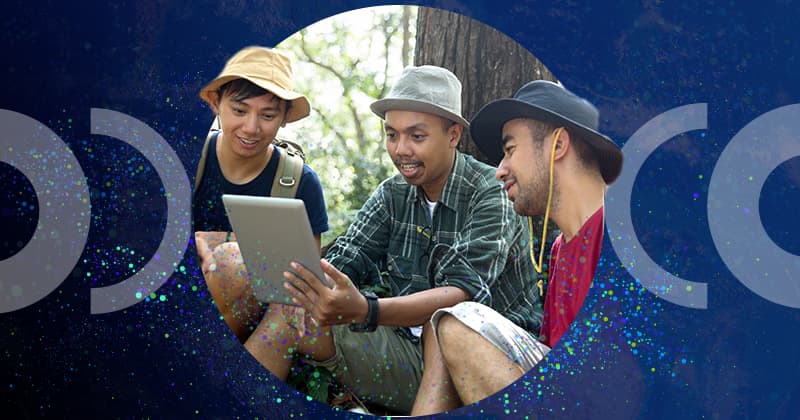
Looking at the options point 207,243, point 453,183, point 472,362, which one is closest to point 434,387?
point 472,362

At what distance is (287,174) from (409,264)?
596mm

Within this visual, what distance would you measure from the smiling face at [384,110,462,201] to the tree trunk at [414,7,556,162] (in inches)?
11.5

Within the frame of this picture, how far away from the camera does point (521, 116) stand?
3369 millimetres

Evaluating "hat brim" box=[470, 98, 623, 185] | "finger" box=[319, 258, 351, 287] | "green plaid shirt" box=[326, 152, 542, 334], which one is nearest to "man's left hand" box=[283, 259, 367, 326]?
"finger" box=[319, 258, 351, 287]

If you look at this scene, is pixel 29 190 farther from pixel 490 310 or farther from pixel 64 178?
pixel 490 310

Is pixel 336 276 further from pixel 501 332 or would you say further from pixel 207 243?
pixel 501 332

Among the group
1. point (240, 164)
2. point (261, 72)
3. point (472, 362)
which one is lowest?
point (472, 362)

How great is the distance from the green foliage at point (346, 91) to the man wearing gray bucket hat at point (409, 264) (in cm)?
14

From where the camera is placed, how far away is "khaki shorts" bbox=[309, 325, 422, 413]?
3.61 meters

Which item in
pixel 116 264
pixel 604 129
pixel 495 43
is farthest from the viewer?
pixel 495 43

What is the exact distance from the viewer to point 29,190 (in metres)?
3.57

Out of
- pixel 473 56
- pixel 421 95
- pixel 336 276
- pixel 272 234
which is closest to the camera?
pixel 272 234

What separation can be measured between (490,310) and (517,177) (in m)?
0.50

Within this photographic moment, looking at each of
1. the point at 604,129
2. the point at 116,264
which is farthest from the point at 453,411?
the point at 116,264
